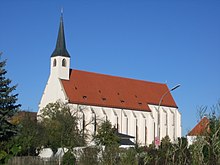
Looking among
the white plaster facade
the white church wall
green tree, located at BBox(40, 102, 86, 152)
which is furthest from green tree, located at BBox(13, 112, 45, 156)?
the white church wall

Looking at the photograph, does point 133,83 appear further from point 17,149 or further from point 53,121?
point 17,149

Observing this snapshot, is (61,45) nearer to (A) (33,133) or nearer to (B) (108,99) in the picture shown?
(B) (108,99)

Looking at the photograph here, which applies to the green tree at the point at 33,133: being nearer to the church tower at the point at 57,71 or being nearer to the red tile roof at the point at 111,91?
the red tile roof at the point at 111,91

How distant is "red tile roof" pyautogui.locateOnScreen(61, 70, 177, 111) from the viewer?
7006 centimetres

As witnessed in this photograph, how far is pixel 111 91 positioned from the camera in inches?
2972

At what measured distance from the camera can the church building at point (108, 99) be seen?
6894 cm

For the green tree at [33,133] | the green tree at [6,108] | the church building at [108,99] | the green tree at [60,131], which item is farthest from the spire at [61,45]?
the green tree at [6,108]

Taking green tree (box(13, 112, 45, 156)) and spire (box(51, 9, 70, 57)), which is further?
spire (box(51, 9, 70, 57))

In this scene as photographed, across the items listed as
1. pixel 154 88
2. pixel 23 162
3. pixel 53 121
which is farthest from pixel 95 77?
pixel 23 162

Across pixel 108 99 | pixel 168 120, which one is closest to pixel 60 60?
pixel 108 99

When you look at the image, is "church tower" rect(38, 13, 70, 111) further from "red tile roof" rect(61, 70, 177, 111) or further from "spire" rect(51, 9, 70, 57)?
"red tile roof" rect(61, 70, 177, 111)

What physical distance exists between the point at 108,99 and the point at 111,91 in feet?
8.62

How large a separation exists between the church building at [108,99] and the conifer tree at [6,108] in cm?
3612

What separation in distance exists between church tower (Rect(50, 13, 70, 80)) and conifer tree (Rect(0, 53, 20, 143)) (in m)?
39.0
